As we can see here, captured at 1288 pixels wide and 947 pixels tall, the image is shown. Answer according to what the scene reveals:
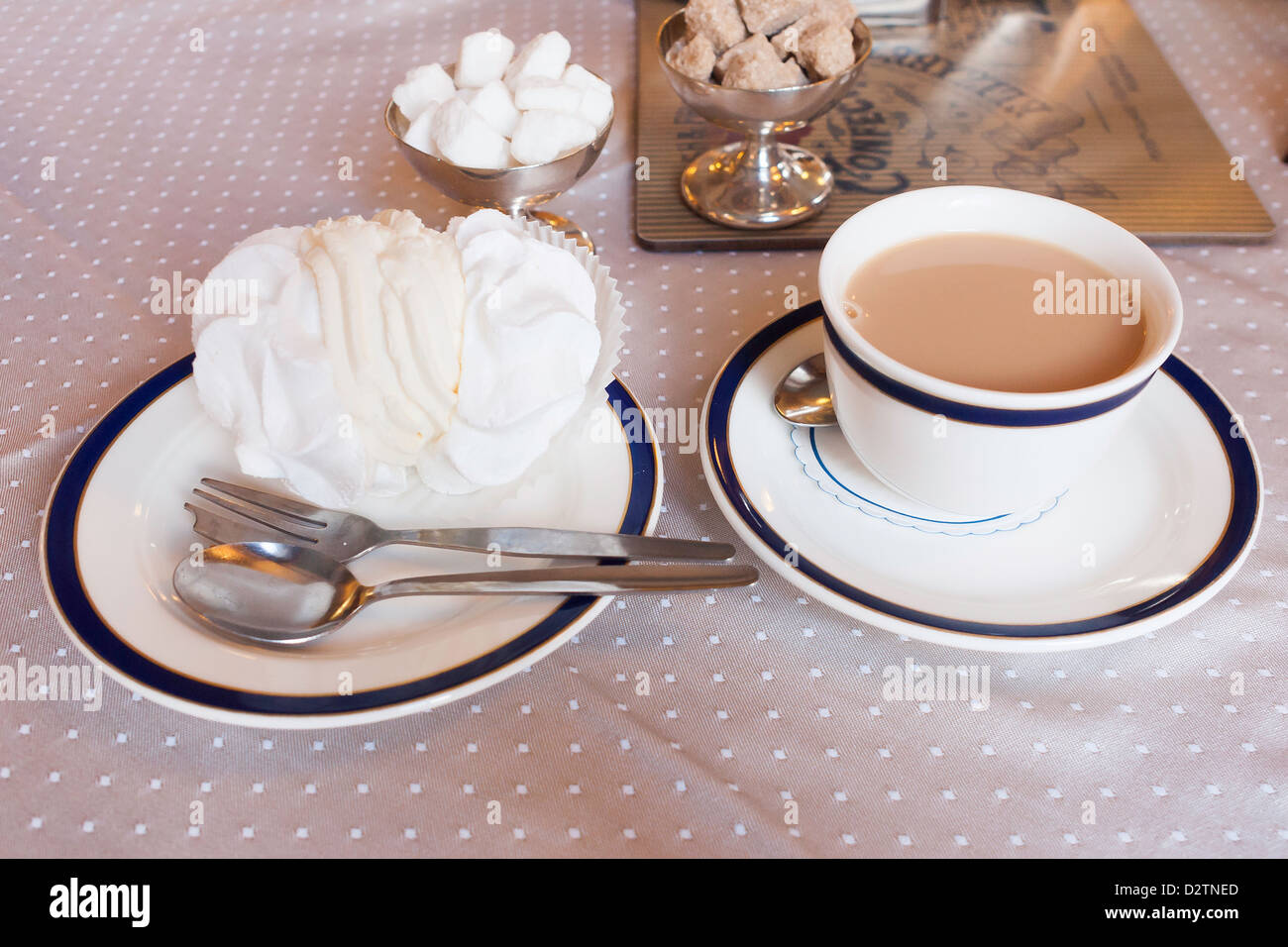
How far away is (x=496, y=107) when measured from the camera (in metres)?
0.82

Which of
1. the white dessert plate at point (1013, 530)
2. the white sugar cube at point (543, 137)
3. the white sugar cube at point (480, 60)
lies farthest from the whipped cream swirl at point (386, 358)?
the white sugar cube at point (480, 60)

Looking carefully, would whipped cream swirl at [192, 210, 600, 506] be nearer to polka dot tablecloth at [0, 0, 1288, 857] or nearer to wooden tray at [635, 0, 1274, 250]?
polka dot tablecloth at [0, 0, 1288, 857]

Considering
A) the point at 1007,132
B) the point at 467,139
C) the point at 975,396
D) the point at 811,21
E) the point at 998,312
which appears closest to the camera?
the point at 975,396

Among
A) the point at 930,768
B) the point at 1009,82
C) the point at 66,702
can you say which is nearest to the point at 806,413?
the point at 930,768

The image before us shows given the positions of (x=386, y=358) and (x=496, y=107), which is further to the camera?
(x=496, y=107)

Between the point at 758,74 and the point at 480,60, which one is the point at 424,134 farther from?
the point at 758,74

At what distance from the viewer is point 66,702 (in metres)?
0.56

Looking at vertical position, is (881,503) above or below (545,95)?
below

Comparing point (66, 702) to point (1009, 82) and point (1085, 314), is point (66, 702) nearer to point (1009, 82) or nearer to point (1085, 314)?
point (1085, 314)

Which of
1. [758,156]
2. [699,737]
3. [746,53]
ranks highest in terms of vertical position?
[746,53]

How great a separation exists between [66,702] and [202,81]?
0.86 meters

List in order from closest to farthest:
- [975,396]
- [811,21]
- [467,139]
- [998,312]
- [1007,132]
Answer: [975,396] < [998,312] < [467,139] < [811,21] < [1007,132]

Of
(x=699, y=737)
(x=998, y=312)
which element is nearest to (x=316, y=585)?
(x=699, y=737)

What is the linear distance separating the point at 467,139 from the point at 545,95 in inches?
3.3
